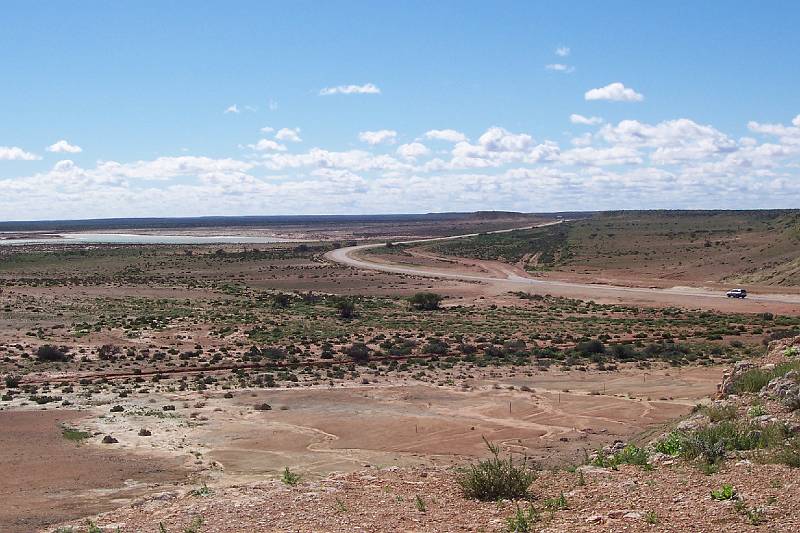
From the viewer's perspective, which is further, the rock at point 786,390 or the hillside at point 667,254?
the hillside at point 667,254

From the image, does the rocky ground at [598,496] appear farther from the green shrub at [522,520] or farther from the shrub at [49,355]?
the shrub at [49,355]

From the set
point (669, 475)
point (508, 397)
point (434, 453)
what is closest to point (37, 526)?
point (434, 453)

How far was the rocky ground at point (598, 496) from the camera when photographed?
375 inches

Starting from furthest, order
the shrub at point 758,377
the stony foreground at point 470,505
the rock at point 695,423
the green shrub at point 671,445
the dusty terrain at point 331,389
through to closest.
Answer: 1. the shrub at point 758,377
2. the dusty terrain at point 331,389
3. the rock at point 695,423
4. the green shrub at point 671,445
5. the stony foreground at point 470,505

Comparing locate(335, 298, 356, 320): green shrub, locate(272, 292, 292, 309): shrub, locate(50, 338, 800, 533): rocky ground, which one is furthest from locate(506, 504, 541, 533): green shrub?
locate(272, 292, 292, 309): shrub

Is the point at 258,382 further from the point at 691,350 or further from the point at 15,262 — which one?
the point at 15,262

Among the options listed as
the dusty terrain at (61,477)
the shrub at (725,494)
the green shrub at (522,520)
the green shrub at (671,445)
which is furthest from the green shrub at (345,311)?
the shrub at (725,494)

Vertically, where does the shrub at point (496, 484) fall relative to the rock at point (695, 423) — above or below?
below

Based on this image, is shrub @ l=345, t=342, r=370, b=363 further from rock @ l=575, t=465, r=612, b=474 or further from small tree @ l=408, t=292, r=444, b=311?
rock @ l=575, t=465, r=612, b=474

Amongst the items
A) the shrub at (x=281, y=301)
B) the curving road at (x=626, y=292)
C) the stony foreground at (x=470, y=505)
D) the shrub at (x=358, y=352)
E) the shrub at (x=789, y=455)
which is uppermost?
the shrub at (x=789, y=455)

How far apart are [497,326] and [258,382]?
23937 millimetres

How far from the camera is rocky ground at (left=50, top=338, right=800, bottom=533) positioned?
9516 mm

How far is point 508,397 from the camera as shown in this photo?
90.9 ft

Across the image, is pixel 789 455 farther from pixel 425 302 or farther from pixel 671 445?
pixel 425 302
